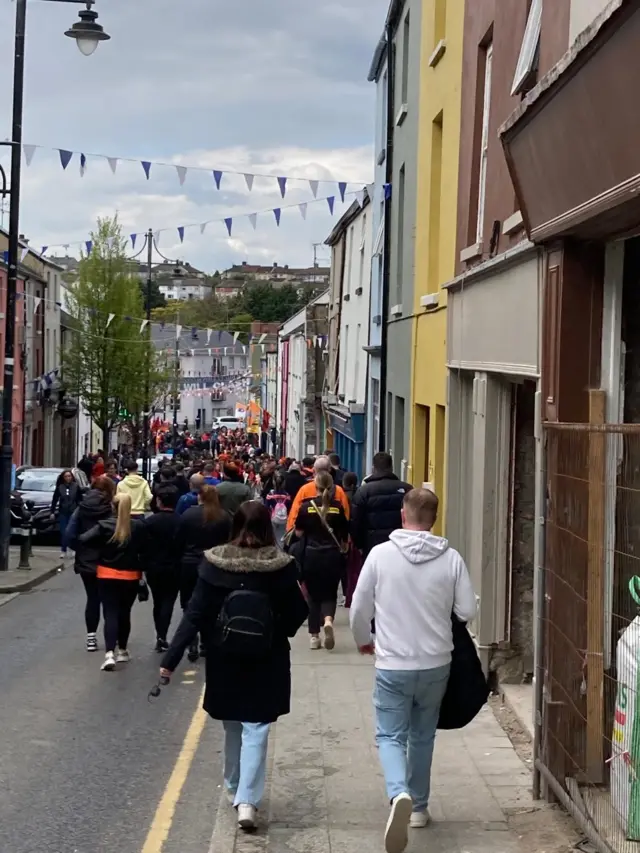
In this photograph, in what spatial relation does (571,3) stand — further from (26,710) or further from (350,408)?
(350,408)

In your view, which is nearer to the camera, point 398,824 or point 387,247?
point 398,824

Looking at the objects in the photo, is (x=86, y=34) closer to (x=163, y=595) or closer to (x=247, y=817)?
(x=163, y=595)

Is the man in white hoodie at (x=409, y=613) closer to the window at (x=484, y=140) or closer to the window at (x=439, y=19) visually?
the window at (x=484, y=140)

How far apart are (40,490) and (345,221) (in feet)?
32.9

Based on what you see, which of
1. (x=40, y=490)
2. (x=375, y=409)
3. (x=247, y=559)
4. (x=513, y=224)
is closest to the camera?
(x=247, y=559)

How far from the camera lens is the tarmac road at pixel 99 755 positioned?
624 cm

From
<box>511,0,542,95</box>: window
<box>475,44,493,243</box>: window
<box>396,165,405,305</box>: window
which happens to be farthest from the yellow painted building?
<box>511,0,542,95</box>: window

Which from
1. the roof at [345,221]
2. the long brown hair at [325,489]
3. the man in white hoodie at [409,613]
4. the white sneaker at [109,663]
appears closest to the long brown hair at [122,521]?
the white sneaker at [109,663]

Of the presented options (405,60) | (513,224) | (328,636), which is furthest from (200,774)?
(405,60)

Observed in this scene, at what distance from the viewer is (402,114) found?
18156 millimetres

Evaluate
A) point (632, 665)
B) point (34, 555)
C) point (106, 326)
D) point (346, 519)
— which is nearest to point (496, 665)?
point (346, 519)

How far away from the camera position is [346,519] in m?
11.4

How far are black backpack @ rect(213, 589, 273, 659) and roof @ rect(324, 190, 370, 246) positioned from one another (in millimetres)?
18885

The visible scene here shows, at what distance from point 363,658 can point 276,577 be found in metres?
5.14
